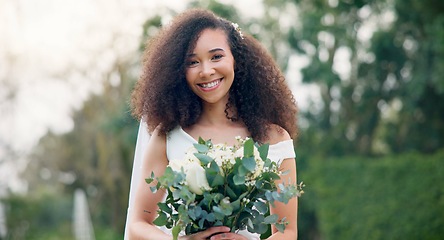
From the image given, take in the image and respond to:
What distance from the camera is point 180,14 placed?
12.0 ft

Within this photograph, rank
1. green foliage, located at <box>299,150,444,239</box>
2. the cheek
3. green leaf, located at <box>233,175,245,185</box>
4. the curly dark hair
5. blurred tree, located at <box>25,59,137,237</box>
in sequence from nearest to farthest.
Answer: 1. green leaf, located at <box>233,175,245,185</box>
2. the cheek
3. the curly dark hair
4. green foliage, located at <box>299,150,444,239</box>
5. blurred tree, located at <box>25,59,137,237</box>

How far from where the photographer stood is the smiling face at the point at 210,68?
10.9 feet

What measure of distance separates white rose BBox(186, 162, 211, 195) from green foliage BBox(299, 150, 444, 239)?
432 inches

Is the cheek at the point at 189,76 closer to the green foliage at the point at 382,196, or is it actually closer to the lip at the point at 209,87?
the lip at the point at 209,87

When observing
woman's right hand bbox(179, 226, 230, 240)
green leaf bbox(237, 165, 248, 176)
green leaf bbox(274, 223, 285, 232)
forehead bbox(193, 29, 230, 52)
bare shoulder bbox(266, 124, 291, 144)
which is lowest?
woman's right hand bbox(179, 226, 230, 240)

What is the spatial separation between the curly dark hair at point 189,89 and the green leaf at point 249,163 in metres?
0.50

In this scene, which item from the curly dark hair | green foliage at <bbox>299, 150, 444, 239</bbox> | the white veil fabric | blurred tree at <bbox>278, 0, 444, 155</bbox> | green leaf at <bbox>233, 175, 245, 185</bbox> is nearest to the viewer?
green leaf at <bbox>233, 175, 245, 185</bbox>

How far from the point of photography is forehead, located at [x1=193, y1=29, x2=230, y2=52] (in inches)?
132

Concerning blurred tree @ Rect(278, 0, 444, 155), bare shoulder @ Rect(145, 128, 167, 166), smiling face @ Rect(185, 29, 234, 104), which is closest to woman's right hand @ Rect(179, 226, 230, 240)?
bare shoulder @ Rect(145, 128, 167, 166)

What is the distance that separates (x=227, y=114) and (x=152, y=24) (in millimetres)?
16305

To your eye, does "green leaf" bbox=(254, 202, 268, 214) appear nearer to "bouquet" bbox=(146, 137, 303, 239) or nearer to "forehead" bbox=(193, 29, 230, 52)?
"bouquet" bbox=(146, 137, 303, 239)

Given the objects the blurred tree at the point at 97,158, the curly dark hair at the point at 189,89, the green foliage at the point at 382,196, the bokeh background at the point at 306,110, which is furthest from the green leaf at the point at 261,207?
the blurred tree at the point at 97,158

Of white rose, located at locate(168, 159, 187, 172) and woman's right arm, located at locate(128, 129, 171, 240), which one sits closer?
white rose, located at locate(168, 159, 187, 172)

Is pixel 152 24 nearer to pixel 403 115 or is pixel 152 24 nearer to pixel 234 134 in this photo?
pixel 403 115
